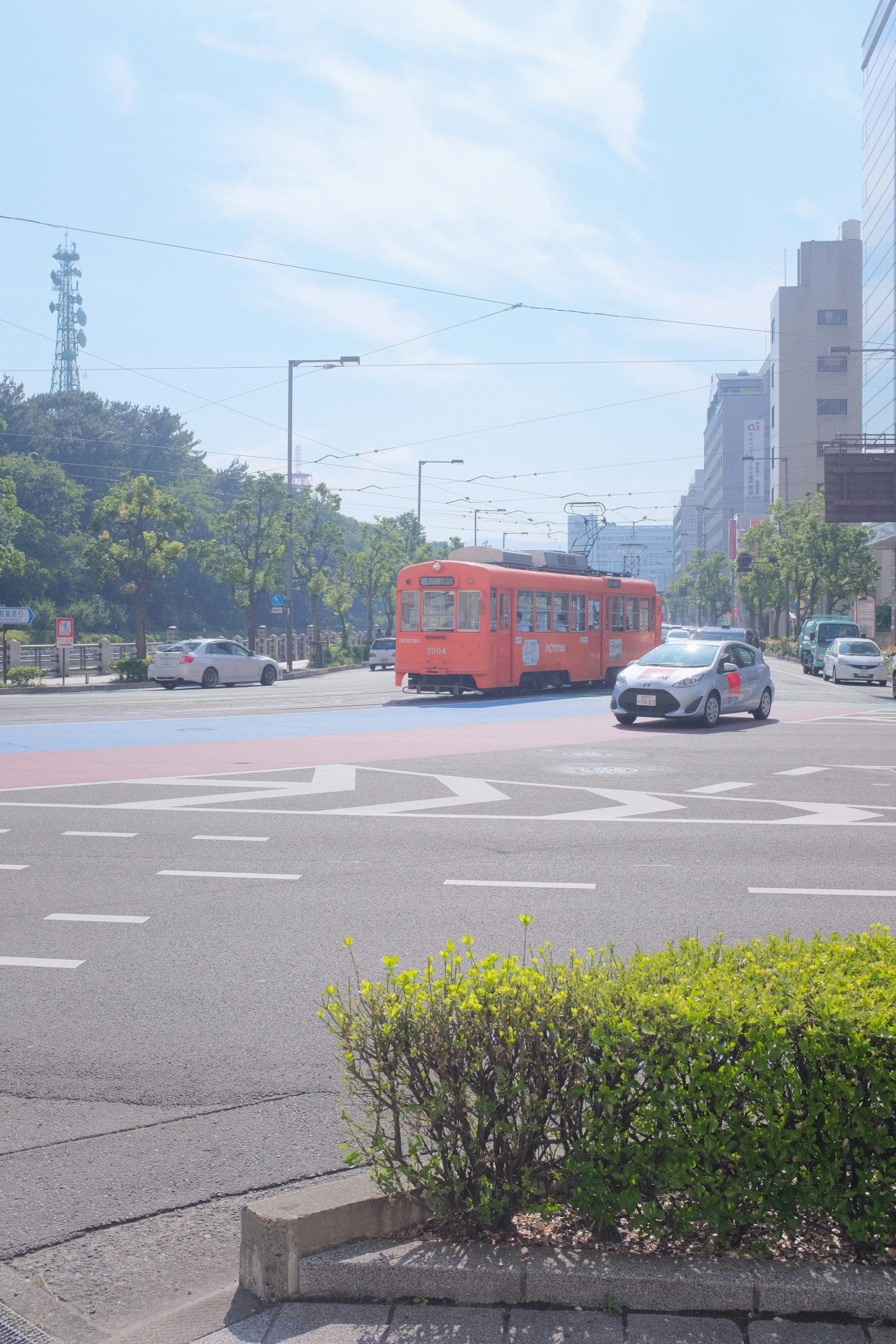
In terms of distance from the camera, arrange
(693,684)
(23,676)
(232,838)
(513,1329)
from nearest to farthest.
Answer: (513,1329) → (232,838) → (693,684) → (23,676)

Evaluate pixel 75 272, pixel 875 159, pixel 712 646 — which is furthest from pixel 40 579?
pixel 75 272

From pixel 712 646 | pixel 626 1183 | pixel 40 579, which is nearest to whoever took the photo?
pixel 626 1183

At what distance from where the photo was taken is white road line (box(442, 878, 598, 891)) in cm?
794

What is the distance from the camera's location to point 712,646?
2170 cm

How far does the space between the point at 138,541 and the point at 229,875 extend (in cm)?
4339

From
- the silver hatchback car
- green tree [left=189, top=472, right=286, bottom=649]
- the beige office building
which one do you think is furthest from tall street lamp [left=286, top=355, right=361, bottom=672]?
the beige office building

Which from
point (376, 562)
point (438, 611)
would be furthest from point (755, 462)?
point (438, 611)

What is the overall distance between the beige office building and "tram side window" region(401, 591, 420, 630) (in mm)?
85166

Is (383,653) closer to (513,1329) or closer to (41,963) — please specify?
(41,963)

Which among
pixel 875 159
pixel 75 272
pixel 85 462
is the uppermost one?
pixel 75 272

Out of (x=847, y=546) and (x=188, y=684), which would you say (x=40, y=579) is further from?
(x=847, y=546)

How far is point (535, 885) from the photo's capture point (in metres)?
8.03

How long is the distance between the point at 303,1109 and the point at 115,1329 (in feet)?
4.71

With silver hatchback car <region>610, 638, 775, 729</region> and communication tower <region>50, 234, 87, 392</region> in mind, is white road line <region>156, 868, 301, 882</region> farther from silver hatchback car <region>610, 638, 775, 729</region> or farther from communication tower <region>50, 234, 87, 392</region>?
communication tower <region>50, 234, 87, 392</region>
